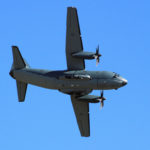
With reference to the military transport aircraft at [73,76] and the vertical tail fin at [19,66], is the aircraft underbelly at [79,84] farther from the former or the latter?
the vertical tail fin at [19,66]

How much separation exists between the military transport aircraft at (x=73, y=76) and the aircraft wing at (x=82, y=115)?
0.88 m

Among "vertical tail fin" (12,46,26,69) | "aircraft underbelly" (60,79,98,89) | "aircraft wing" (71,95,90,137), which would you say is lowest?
"aircraft wing" (71,95,90,137)

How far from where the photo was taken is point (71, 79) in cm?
6631

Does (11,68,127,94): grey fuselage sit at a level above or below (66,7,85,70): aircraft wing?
below

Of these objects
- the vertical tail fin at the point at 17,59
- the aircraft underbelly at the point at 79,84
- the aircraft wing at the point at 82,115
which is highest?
the vertical tail fin at the point at 17,59

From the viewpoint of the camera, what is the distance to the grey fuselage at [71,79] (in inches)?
2579

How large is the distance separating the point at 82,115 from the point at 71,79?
301 inches

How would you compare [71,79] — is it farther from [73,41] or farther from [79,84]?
[73,41]

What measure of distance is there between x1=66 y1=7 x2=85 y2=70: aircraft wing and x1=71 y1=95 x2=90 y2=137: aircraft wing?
5.31 meters

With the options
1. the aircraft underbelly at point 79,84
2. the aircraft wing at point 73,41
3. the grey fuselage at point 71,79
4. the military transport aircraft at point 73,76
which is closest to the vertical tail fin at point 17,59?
the military transport aircraft at point 73,76

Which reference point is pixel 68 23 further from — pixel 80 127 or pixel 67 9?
pixel 80 127

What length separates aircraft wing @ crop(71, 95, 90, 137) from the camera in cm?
7125

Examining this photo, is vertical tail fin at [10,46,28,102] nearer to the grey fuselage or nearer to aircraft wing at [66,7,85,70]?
the grey fuselage

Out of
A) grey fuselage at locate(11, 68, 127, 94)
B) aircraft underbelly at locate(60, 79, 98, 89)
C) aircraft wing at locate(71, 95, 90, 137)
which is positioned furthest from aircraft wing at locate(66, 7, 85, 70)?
aircraft wing at locate(71, 95, 90, 137)
